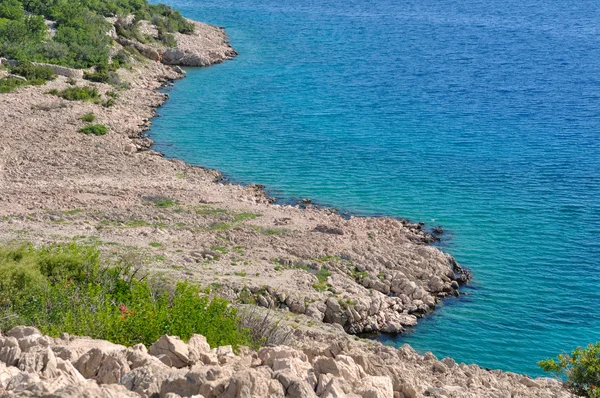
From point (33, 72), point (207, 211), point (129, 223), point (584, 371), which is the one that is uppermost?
point (584, 371)

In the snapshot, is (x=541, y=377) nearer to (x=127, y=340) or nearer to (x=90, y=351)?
(x=127, y=340)

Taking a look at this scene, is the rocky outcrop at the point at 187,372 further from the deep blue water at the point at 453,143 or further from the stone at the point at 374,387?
the deep blue water at the point at 453,143

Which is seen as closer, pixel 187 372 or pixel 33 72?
pixel 187 372

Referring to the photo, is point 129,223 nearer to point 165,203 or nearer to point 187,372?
point 165,203

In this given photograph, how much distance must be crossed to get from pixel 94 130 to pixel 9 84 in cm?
1228

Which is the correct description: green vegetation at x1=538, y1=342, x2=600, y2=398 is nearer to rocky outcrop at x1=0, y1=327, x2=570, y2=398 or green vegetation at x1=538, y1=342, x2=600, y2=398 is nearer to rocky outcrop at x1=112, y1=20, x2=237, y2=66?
rocky outcrop at x1=0, y1=327, x2=570, y2=398

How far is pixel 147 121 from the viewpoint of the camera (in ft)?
219

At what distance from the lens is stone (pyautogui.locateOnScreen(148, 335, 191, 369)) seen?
2067 centimetres

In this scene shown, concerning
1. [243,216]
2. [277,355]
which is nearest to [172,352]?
[277,355]

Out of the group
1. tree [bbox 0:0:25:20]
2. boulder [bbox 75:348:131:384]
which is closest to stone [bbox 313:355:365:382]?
boulder [bbox 75:348:131:384]

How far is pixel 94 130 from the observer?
194ft

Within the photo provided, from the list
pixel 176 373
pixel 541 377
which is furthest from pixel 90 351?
pixel 541 377

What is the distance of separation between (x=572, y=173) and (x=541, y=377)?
1080 inches

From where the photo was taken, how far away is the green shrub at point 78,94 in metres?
66.7
